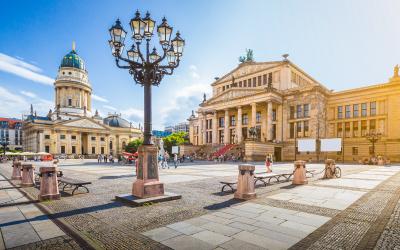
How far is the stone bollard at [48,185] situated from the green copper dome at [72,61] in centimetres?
9494

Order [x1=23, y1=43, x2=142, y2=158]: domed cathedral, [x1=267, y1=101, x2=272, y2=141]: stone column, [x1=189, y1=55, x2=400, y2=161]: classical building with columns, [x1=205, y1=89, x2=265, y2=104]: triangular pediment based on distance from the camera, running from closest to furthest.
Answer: [x1=189, y1=55, x2=400, y2=161]: classical building with columns, [x1=267, y1=101, x2=272, y2=141]: stone column, [x1=205, y1=89, x2=265, y2=104]: triangular pediment, [x1=23, y1=43, x2=142, y2=158]: domed cathedral

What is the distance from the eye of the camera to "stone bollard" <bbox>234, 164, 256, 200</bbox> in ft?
27.9

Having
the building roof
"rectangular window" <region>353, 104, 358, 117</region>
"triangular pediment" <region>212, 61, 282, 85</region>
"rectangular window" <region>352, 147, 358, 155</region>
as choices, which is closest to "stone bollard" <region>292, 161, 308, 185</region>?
"rectangular window" <region>352, 147, 358, 155</region>

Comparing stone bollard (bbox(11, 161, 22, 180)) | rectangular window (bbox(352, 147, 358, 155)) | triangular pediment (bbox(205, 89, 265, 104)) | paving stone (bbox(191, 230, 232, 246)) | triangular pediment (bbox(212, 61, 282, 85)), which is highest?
triangular pediment (bbox(212, 61, 282, 85))

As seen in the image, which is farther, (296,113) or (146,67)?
(296,113)

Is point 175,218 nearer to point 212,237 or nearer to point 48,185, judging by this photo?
point 212,237

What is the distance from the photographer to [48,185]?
8.60 meters

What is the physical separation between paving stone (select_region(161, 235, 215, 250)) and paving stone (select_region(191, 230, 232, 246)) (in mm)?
128

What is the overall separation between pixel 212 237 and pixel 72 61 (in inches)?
4027

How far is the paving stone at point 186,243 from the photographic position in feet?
14.4

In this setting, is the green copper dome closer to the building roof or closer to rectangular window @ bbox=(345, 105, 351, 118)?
the building roof

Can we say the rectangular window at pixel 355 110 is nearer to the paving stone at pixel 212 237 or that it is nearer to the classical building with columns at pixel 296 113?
the classical building with columns at pixel 296 113

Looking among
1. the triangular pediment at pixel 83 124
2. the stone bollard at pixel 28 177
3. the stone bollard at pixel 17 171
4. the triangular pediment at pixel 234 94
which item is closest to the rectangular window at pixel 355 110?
the triangular pediment at pixel 234 94

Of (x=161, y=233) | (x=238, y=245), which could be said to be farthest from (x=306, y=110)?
(x=161, y=233)
